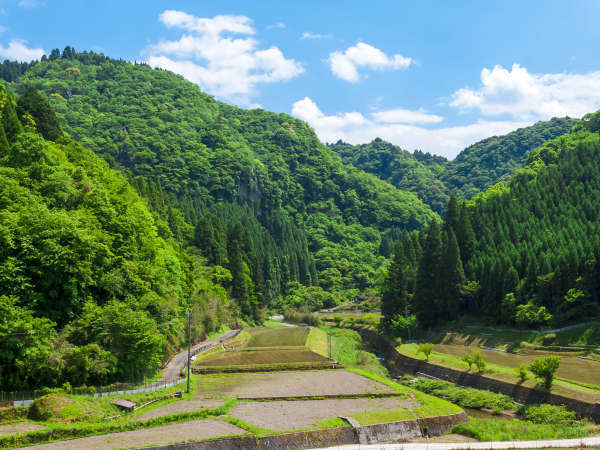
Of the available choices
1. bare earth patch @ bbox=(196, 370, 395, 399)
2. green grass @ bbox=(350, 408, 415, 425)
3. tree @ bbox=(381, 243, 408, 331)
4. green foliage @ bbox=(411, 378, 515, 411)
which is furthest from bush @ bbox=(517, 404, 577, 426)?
tree @ bbox=(381, 243, 408, 331)

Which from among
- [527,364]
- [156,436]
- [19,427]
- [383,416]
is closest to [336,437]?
[383,416]

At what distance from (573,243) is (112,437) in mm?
69054

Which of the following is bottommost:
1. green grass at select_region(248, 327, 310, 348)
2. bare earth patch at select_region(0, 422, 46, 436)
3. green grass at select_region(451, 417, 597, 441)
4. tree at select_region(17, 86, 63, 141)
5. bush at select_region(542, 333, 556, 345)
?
green grass at select_region(248, 327, 310, 348)

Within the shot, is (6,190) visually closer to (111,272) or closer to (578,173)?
(111,272)

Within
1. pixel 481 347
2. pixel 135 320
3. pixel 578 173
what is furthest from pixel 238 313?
pixel 578 173

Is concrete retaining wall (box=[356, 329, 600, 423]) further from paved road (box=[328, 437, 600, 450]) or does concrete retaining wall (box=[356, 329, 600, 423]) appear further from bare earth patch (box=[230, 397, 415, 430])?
bare earth patch (box=[230, 397, 415, 430])

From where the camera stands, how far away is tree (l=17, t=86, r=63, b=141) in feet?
227

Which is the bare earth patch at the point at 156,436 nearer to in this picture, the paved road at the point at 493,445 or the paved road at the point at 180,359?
the paved road at the point at 493,445

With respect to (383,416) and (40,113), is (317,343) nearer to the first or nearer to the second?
(383,416)

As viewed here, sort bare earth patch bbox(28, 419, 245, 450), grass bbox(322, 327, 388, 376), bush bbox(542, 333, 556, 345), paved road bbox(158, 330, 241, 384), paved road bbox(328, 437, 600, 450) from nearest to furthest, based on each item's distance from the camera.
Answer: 1. bare earth patch bbox(28, 419, 245, 450)
2. paved road bbox(328, 437, 600, 450)
3. paved road bbox(158, 330, 241, 384)
4. bush bbox(542, 333, 556, 345)
5. grass bbox(322, 327, 388, 376)

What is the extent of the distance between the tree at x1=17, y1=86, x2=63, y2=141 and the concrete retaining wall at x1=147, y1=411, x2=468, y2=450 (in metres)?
59.1

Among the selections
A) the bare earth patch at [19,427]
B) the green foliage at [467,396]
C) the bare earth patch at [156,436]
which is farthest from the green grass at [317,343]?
the bare earth patch at [19,427]

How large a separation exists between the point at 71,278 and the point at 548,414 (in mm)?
39397

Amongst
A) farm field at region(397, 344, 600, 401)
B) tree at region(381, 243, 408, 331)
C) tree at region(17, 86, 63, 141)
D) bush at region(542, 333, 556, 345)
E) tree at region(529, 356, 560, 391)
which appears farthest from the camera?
tree at region(381, 243, 408, 331)
